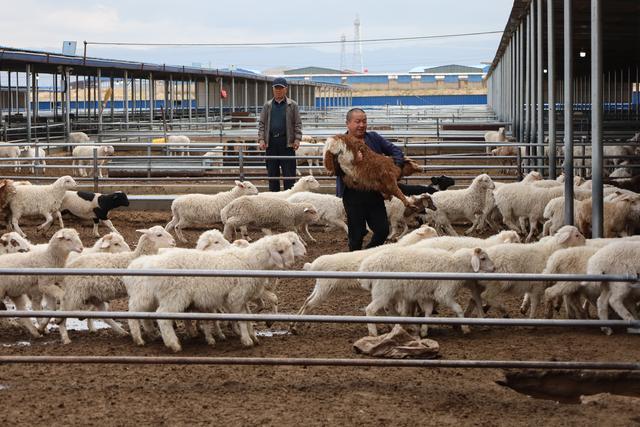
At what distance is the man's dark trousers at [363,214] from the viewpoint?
10.5 m

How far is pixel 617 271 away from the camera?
8.05m

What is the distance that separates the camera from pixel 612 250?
8164 mm

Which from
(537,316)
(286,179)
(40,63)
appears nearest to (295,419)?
(537,316)

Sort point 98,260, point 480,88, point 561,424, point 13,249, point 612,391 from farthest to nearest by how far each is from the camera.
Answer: point 480,88, point 13,249, point 98,260, point 612,391, point 561,424

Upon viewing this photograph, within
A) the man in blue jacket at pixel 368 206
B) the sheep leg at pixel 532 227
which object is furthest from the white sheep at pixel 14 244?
the sheep leg at pixel 532 227

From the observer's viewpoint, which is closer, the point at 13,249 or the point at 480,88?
the point at 13,249

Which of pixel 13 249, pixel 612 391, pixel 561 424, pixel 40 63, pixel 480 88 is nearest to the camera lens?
pixel 561 424

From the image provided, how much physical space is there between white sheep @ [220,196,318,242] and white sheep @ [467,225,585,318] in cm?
490

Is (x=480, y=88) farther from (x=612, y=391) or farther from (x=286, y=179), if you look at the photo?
(x=612, y=391)

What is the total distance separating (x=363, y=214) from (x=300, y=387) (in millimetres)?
3861

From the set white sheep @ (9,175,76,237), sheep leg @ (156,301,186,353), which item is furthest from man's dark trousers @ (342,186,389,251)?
white sheep @ (9,175,76,237)

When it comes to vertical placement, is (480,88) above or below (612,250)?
above

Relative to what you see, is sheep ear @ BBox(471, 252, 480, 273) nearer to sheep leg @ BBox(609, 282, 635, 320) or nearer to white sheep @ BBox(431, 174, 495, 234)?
sheep leg @ BBox(609, 282, 635, 320)

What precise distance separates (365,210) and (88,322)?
291cm
